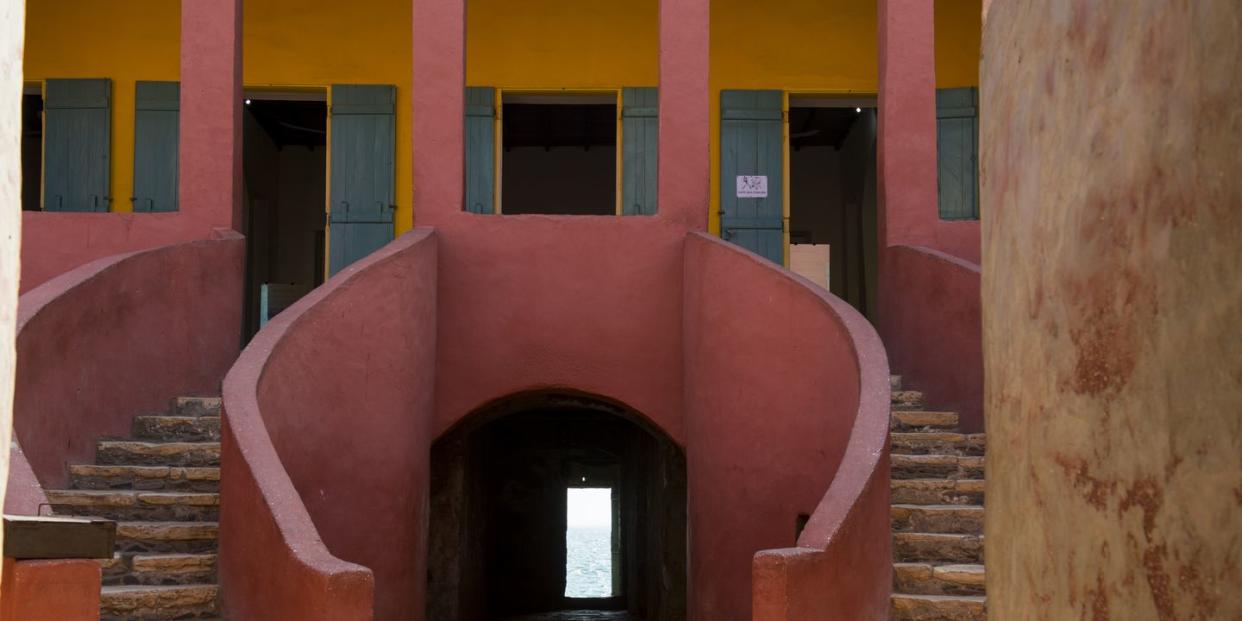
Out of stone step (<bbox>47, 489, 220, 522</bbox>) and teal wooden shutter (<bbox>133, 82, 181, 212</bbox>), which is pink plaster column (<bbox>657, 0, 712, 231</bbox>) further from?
teal wooden shutter (<bbox>133, 82, 181, 212</bbox>)

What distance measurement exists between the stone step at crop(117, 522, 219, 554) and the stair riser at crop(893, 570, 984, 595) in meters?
3.52

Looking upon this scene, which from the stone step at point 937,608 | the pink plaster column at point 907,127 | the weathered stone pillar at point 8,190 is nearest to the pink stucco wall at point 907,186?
the pink plaster column at point 907,127

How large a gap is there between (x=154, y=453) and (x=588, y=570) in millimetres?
21132

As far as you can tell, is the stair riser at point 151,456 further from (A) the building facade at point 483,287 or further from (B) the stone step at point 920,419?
(B) the stone step at point 920,419

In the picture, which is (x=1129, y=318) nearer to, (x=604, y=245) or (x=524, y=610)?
(x=604, y=245)

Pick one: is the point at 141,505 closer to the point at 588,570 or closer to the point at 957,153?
the point at 957,153

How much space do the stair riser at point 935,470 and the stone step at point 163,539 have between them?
12.4ft

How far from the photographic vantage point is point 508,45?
12992mm

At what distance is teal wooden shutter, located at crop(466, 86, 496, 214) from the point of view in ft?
41.2

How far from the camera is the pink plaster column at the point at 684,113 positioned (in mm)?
10242

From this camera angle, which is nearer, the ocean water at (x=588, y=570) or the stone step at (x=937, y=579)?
the stone step at (x=937, y=579)

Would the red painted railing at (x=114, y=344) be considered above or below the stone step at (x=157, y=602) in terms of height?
above

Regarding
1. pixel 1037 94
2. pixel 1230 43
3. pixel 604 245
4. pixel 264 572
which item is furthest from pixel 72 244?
pixel 1230 43

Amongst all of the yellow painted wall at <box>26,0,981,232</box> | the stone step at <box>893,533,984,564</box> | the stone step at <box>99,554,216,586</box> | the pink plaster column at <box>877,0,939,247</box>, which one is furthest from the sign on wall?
the stone step at <box>99,554,216,586</box>
